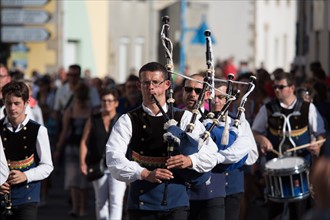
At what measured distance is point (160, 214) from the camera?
915cm

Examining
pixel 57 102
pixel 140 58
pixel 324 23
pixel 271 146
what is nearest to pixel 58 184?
pixel 57 102

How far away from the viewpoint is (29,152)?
10.2m

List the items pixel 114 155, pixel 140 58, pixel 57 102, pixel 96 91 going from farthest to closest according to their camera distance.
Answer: pixel 140 58 → pixel 57 102 → pixel 96 91 → pixel 114 155

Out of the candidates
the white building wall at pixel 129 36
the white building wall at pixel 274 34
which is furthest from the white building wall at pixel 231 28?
the white building wall at pixel 129 36

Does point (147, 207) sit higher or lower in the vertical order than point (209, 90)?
lower

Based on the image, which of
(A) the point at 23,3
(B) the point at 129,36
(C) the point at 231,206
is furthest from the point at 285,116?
(B) the point at 129,36

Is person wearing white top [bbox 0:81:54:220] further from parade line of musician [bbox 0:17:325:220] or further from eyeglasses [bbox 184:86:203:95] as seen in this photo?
eyeglasses [bbox 184:86:203:95]

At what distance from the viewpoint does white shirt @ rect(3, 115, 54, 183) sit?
10062mm

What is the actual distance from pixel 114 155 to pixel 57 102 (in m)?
11.0

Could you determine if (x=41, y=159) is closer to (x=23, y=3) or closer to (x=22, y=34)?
(x=22, y=34)

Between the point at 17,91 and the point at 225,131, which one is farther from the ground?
the point at 17,91

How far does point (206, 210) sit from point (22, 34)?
24.3m

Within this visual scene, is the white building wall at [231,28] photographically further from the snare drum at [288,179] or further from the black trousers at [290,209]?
the snare drum at [288,179]

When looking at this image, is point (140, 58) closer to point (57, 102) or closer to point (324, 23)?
point (324, 23)
